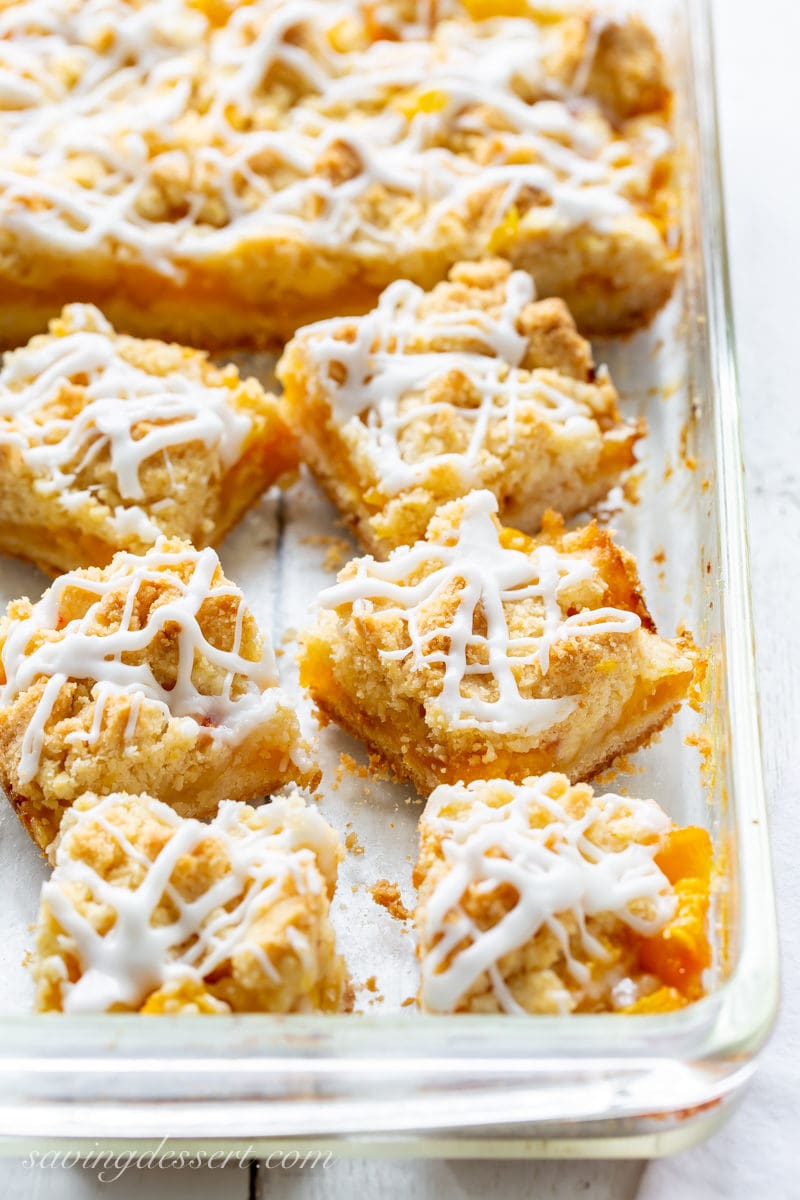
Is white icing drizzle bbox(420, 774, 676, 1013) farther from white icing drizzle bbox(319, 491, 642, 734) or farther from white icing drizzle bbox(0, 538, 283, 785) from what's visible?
white icing drizzle bbox(0, 538, 283, 785)

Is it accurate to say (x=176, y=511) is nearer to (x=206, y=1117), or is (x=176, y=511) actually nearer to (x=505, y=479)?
(x=505, y=479)

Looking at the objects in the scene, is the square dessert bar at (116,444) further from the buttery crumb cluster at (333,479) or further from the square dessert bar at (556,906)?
the square dessert bar at (556,906)

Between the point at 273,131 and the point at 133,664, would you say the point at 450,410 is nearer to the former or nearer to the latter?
the point at 133,664

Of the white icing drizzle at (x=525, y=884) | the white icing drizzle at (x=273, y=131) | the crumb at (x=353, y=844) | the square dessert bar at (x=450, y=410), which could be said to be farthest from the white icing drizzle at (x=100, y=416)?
the white icing drizzle at (x=525, y=884)

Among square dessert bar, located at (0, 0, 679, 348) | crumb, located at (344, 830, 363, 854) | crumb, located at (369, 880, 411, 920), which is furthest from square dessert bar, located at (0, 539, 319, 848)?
square dessert bar, located at (0, 0, 679, 348)

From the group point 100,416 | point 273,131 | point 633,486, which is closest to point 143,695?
point 100,416
